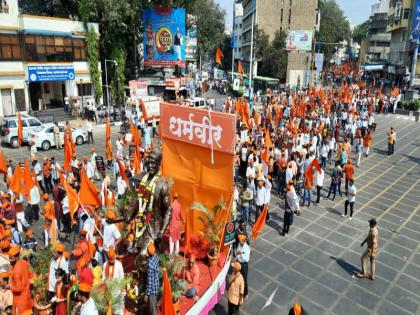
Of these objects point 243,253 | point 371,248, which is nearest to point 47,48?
point 243,253

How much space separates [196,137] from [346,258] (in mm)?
5380

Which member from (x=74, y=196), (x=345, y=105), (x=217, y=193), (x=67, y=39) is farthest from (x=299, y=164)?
(x=67, y=39)

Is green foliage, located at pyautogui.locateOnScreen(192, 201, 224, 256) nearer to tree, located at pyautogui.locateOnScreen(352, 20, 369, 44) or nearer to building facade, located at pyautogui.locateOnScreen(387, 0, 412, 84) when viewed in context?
building facade, located at pyautogui.locateOnScreen(387, 0, 412, 84)

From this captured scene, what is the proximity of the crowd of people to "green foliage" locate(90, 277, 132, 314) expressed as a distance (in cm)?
16

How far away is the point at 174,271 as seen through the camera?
7.07 metres

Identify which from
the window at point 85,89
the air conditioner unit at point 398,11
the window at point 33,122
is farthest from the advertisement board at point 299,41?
the window at point 33,122

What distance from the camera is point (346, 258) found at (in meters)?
10.3

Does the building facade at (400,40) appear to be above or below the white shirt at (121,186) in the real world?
above

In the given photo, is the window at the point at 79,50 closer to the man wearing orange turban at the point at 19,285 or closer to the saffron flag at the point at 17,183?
the saffron flag at the point at 17,183

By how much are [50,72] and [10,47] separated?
3.19 meters

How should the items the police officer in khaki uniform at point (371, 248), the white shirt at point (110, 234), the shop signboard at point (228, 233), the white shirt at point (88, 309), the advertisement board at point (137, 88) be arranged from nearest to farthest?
the white shirt at point (88, 309), the shop signboard at point (228, 233), the white shirt at point (110, 234), the police officer in khaki uniform at point (371, 248), the advertisement board at point (137, 88)

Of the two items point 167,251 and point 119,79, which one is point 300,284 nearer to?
point 167,251

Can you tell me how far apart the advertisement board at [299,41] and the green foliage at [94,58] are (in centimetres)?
2495

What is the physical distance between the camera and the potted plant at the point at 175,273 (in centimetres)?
676
